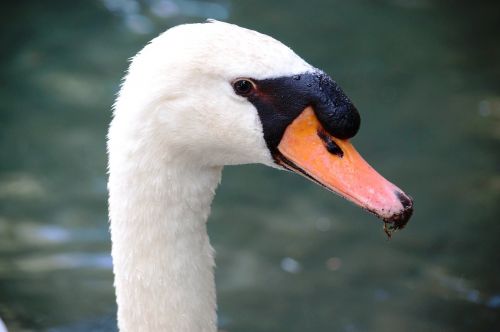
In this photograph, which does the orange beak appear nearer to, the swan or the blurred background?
the swan

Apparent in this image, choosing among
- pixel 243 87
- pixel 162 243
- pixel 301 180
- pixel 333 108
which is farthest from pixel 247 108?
pixel 301 180

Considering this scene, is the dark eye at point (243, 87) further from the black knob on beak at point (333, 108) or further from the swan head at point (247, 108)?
the black knob on beak at point (333, 108)

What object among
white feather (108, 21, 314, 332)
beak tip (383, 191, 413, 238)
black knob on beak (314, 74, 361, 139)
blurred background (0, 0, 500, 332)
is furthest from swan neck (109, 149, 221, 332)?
blurred background (0, 0, 500, 332)

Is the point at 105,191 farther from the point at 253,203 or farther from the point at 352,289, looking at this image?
the point at 352,289

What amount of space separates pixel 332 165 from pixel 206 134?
1.39ft

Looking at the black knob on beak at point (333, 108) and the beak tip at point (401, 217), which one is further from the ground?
the black knob on beak at point (333, 108)

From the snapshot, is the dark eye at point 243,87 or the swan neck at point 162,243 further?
the swan neck at point 162,243

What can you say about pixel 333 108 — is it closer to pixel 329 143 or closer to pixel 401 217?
pixel 329 143

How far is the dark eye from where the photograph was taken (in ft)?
9.22

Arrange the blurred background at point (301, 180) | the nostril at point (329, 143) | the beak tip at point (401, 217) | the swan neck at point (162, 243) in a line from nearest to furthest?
the beak tip at point (401, 217) → the nostril at point (329, 143) → the swan neck at point (162, 243) → the blurred background at point (301, 180)

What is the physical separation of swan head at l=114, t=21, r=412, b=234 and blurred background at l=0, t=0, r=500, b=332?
8.04 feet

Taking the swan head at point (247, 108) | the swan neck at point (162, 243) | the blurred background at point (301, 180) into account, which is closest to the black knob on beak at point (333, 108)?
the swan head at point (247, 108)

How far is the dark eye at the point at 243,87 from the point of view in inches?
111

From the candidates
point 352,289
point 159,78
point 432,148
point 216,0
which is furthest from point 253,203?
point 159,78
